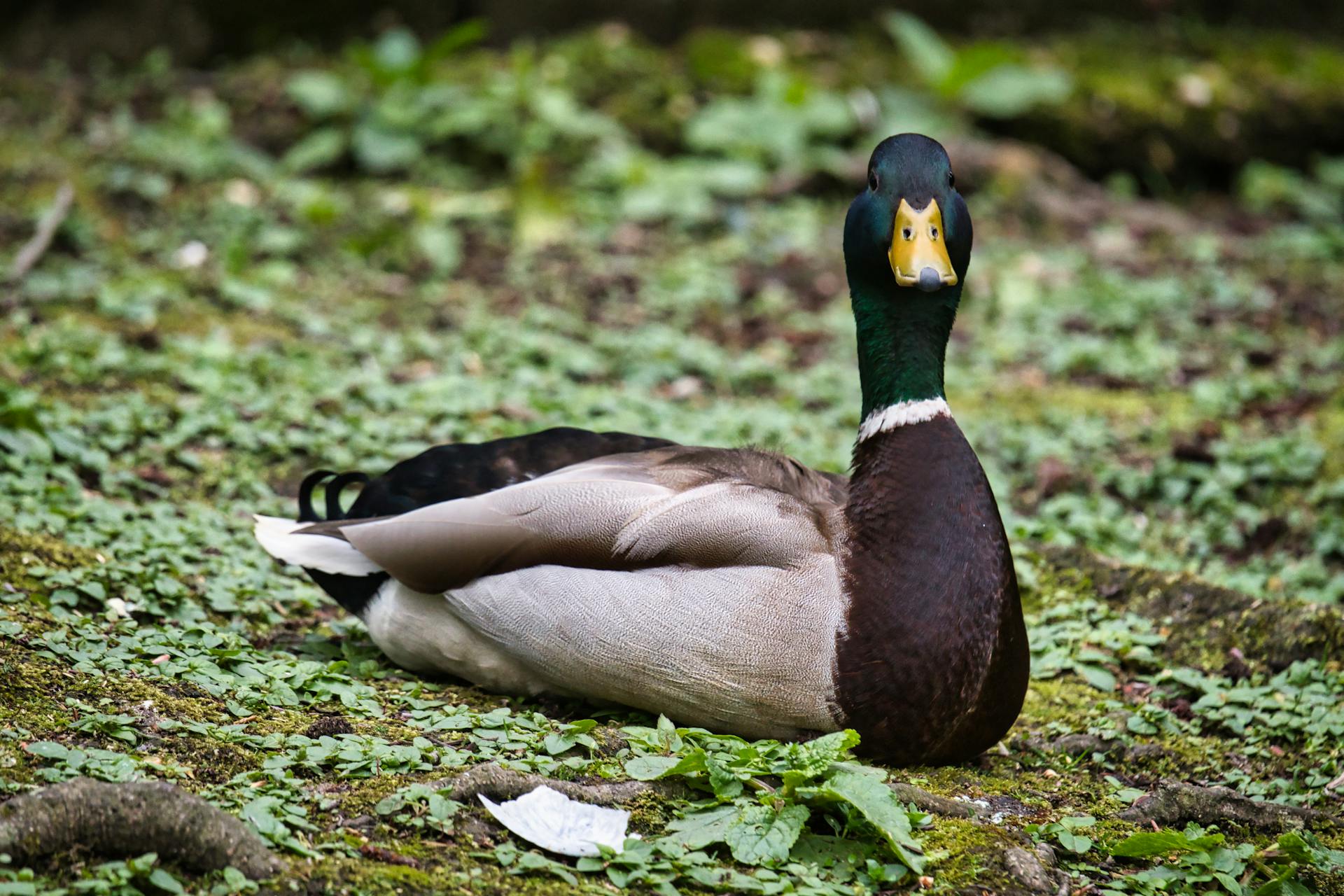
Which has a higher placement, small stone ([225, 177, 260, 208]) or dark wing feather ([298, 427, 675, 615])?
small stone ([225, 177, 260, 208])

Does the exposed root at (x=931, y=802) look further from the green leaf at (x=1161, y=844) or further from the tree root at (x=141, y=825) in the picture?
the tree root at (x=141, y=825)

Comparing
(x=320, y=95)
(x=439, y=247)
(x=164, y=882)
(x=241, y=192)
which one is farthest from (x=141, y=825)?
(x=320, y=95)

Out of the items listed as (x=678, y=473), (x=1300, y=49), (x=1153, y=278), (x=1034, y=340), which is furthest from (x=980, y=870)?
(x=1300, y=49)

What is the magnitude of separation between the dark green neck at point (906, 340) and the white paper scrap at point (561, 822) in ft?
4.95

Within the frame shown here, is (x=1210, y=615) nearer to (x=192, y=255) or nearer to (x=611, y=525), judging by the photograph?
(x=611, y=525)

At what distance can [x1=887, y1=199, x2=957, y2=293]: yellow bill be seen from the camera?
365 centimetres

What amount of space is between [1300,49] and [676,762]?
1073cm

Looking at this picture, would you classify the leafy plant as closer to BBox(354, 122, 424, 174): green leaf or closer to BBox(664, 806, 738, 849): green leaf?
BBox(664, 806, 738, 849): green leaf

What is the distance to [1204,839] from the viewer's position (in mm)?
3061

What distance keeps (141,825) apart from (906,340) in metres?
2.33

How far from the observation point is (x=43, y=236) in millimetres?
Answer: 7305

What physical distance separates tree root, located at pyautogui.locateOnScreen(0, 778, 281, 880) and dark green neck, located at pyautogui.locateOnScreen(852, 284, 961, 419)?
82.6 inches

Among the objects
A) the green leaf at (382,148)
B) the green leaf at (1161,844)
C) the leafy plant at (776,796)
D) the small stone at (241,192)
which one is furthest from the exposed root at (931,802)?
the green leaf at (382,148)

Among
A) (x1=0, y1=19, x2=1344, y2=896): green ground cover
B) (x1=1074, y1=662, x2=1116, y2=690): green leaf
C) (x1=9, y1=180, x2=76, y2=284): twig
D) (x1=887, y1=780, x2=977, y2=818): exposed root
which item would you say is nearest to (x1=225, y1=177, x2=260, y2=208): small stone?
(x1=0, y1=19, x2=1344, y2=896): green ground cover
